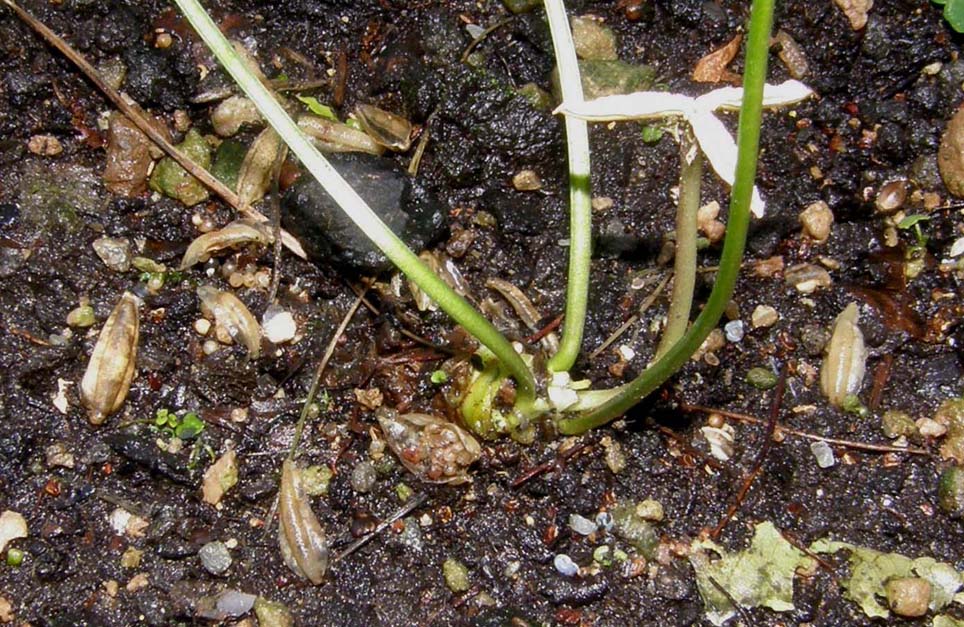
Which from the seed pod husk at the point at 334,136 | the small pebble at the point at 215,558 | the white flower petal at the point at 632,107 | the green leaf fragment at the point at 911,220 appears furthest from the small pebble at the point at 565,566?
the green leaf fragment at the point at 911,220

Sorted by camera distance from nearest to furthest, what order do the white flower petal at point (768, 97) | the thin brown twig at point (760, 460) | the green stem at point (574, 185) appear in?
the white flower petal at point (768, 97) < the green stem at point (574, 185) < the thin brown twig at point (760, 460)

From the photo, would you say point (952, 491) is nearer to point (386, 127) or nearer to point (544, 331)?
point (544, 331)

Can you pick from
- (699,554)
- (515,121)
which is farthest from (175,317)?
(699,554)

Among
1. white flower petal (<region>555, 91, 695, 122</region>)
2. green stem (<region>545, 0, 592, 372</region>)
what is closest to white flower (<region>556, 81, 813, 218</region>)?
white flower petal (<region>555, 91, 695, 122</region>)

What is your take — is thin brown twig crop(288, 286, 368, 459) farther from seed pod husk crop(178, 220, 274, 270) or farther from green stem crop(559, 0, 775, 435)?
green stem crop(559, 0, 775, 435)

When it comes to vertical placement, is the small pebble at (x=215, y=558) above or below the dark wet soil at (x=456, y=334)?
below

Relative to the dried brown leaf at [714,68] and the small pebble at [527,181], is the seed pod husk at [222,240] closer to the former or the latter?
the small pebble at [527,181]
